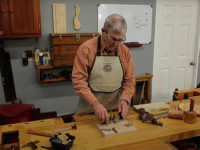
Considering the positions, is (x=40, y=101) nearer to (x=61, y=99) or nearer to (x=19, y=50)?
(x=61, y=99)

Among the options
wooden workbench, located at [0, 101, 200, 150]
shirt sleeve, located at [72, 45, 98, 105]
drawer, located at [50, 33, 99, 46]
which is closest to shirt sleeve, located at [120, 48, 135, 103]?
wooden workbench, located at [0, 101, 200, 150]

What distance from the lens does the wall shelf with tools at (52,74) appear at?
360 cm

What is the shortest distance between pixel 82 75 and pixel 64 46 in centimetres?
180

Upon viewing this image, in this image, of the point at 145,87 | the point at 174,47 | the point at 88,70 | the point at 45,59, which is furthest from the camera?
the point at 174,47

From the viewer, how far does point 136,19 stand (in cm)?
421

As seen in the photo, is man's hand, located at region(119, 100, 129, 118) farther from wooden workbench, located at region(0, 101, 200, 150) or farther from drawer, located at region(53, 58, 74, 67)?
drawer, located at region(53, 58, 74, 67)

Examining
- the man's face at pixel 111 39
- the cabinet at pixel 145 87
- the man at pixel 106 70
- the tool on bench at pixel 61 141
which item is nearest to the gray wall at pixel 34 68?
the cabinet at pixel 145 87

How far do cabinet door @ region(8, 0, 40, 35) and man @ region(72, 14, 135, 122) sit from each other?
170 centimetres

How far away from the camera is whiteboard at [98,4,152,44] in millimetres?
4031

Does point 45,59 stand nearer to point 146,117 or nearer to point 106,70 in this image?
point 106,70

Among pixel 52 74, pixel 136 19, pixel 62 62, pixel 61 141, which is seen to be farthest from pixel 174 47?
pixel 61 141

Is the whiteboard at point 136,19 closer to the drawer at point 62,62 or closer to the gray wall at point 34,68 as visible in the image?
the gray wall at point 34,68

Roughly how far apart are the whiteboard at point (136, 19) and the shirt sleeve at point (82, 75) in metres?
2.27

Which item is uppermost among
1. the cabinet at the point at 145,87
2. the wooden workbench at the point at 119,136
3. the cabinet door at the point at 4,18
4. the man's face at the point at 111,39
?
the cabinet door at the point at 4,18
